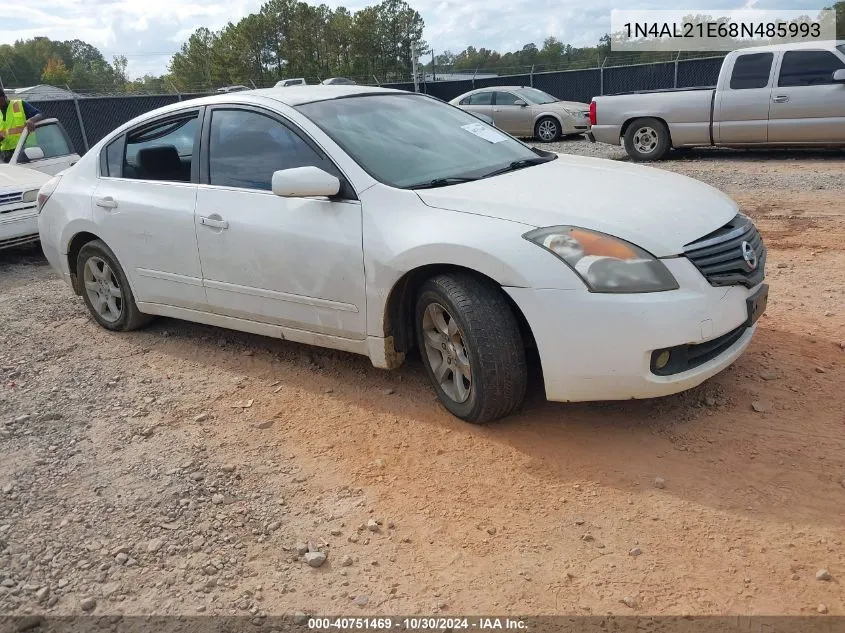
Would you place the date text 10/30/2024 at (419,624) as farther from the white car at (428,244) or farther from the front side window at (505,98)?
the front side window at (505,98)

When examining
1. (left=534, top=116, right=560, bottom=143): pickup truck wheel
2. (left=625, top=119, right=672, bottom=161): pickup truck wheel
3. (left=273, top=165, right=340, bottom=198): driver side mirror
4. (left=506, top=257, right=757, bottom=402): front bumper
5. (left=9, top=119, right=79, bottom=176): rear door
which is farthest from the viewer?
(left=534, top=116, right=560, bottom=143): pickup truck wheel

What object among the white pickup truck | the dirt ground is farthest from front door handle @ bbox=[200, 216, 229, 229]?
the white pickup truck

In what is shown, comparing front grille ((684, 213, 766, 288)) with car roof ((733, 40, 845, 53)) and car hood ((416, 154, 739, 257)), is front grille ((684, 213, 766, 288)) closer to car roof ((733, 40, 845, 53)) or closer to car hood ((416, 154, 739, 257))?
car hood ((416, 154, 739, 257))

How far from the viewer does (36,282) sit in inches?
298

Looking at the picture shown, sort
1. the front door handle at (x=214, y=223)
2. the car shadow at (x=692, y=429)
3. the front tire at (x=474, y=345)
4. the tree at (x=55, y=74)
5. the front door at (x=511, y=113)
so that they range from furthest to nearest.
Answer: the tree at (x=55, y=74)
the front door at (x=511, y=113)
the front door handle at (x=214, y=223)
the front tire at (x=474, y=345)
the car shadow at (x=692, y=429)

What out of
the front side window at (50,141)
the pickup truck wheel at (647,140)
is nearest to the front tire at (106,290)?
the front side window at (50,141)

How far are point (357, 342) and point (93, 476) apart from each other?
144cm

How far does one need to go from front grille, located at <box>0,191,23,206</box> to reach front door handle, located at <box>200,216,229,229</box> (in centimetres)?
491

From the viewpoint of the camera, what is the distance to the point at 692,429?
3.55 meters

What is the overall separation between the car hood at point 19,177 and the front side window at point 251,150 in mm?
4979

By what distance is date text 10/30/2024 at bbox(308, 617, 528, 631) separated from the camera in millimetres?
2496

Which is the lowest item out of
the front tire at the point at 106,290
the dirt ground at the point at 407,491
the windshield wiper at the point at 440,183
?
the dirt ground at the point at 407,491

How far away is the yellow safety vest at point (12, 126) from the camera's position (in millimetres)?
Answer: 9570

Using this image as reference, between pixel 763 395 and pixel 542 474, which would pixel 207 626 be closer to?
pixel 542 474
